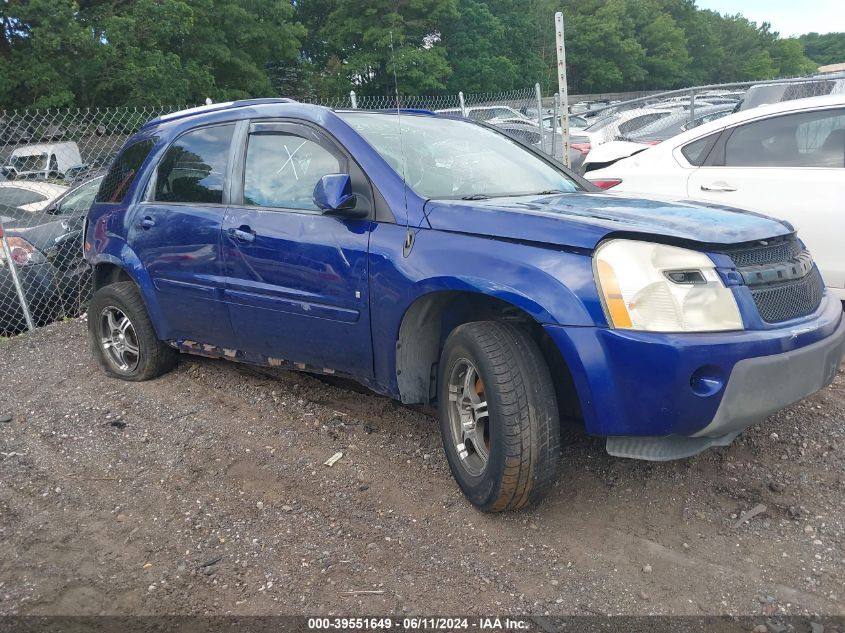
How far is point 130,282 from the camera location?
500cm

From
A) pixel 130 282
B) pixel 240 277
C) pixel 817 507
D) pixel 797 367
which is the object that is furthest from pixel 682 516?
pixel 130 282

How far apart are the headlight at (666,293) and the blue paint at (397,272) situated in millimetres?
44

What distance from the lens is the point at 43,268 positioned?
6.94 metres

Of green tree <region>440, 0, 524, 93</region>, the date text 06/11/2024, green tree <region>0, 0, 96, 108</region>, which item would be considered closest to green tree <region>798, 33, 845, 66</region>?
green tree <region>440, 0, 524, 93</region>

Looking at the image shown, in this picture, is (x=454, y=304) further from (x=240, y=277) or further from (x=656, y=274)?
(x=240, y=277)

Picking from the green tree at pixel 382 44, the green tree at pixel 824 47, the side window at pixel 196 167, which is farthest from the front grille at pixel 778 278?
the green tree at pixel 824 47

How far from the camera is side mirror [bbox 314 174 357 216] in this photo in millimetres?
3318

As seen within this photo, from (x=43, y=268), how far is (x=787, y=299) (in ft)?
21.6

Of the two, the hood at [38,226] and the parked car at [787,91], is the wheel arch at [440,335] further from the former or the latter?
the parked car at [787,91]

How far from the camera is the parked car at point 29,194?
8062mm

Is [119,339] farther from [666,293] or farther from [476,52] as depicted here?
[476,52]

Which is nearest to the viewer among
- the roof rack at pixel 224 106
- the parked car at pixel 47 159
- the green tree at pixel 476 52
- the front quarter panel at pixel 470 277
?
the front quarter panel at pixel 470 277

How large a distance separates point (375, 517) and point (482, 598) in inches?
29.2

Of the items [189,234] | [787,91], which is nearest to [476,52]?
[787,91]
